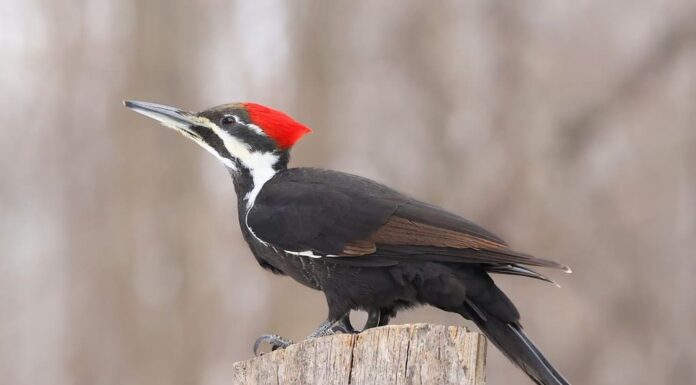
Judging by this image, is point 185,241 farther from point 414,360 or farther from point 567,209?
point 414,360

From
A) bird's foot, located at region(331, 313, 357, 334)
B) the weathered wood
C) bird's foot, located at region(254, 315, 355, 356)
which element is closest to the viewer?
the weathered wood

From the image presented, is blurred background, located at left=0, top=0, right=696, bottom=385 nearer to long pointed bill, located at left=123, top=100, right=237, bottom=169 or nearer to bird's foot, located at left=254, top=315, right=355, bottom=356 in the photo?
long pointed bill, located at left=123, top=100, right=237, bottom=169

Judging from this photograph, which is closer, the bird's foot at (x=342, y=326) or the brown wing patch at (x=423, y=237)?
the brown wing patch at (x=423, y=237)

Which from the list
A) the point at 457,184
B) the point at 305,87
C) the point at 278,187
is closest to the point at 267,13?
the point at 305,87

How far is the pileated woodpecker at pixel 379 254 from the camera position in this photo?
15.1 ft

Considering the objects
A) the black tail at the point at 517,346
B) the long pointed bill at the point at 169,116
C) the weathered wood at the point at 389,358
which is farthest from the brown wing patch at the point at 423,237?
the long pointed bill at the point at 169,116

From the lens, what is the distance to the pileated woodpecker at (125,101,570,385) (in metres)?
4.61

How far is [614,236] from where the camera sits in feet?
28.6

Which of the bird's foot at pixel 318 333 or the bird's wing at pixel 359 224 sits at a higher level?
the bird's wing at pixel 359 224

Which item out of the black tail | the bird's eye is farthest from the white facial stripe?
the black tail

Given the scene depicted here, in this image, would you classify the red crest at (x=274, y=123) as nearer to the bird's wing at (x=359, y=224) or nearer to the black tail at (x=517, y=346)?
the bird's wing at (x=359, y=224)

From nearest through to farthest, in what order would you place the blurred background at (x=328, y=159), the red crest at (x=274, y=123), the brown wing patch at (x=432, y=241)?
1. the brown wing patch at (x=432, y=241)
2. the red crest at (x=274, y=123)
3. the blurred background at (x=328, y=159)

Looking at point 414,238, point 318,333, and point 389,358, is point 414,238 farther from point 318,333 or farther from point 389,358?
point 389,358

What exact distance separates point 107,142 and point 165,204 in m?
0.65
